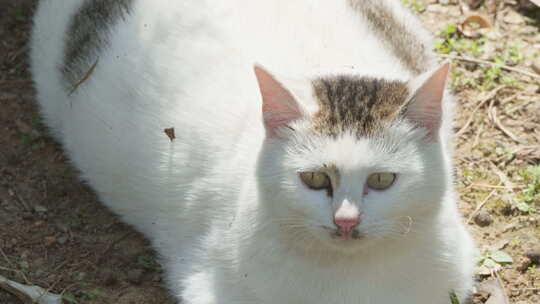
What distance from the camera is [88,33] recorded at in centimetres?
401

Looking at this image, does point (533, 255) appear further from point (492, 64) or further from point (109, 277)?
point (109, 277)

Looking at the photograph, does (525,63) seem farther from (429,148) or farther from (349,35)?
(429,148)

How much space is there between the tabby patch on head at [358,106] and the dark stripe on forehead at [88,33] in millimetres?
1514

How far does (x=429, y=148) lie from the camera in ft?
9.16

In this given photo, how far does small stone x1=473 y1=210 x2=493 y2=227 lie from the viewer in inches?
155

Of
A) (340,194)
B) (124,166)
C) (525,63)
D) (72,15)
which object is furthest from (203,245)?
(525,63)

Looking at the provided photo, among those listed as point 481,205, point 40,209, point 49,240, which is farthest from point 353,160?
point 40,209

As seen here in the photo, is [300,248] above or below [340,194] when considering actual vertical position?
below

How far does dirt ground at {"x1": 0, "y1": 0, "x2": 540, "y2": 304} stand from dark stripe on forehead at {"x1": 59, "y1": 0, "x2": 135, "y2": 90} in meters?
0.57

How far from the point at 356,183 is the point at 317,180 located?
14 centimetres

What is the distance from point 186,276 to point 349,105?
1240mm

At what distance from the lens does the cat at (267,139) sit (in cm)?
→ 271

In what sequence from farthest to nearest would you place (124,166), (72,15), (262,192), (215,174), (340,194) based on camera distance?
1. (72,15)
2. (124,166)
3. (215,174)
4. (262,192)
5. (340,194)

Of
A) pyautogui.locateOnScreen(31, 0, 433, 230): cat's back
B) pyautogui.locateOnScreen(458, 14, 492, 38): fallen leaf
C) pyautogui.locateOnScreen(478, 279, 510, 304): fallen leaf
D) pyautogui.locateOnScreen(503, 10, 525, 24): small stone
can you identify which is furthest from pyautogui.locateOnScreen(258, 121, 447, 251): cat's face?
pyautogui.locateOnScreen(503, 10, 525, 24): small stone
